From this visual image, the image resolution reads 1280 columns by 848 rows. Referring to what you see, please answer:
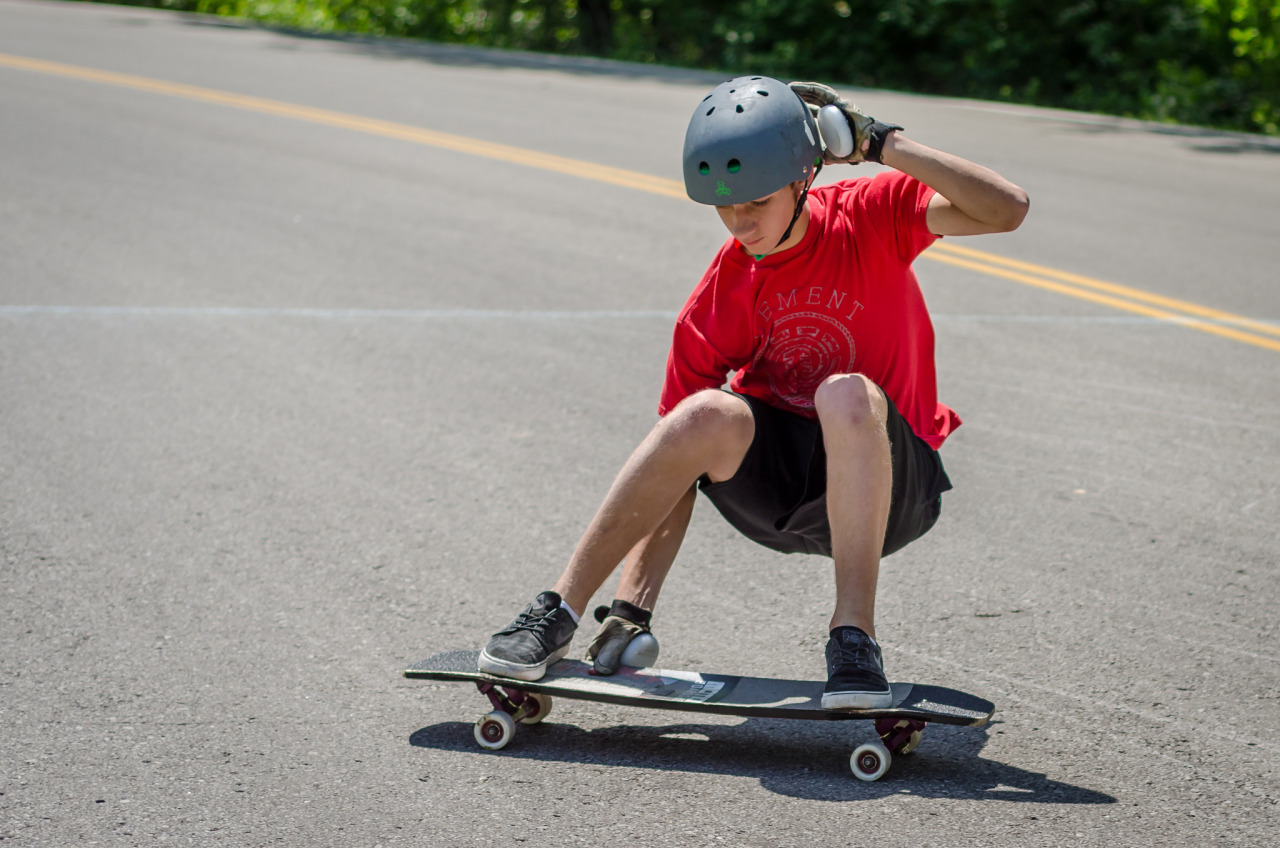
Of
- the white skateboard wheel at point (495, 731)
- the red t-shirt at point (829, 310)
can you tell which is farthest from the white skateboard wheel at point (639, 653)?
the red t-shirt at point (829, 310)

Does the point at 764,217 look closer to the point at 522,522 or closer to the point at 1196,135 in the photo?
the point at 522,522

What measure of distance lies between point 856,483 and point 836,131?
2.88 ft

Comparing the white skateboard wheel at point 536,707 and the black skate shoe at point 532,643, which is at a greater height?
the black skate shoe at point 532,643

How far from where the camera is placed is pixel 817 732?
347 cm

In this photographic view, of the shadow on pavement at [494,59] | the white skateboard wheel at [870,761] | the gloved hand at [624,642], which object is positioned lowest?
the white skateboard wheel at [870,761]

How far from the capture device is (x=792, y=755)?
3340 millimetres

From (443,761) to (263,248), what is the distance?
6.38m

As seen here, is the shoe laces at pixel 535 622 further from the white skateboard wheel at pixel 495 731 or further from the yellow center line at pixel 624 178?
the yellow center line at pixel 624 178

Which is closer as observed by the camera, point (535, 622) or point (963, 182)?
point (963, 182)

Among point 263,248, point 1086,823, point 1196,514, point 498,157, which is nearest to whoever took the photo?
point 1086,823

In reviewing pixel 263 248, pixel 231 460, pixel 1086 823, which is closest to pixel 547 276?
pixel 263 248

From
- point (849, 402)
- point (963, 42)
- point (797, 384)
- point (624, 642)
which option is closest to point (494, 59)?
point (963, 42)

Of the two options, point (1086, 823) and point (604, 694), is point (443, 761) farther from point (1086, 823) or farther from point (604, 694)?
point (1086, 823)

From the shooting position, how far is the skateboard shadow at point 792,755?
3113 mm
